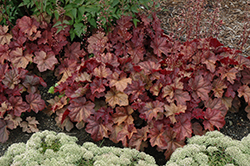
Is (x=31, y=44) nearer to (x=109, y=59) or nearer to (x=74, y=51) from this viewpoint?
(x=74, y=51)

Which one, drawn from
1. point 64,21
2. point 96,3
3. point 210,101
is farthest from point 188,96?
point 64,21

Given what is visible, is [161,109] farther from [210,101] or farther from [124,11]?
[124,11]

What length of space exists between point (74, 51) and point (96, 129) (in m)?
1.40

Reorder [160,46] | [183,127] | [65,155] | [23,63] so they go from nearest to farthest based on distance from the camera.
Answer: [65,155] → [183,127] → [23,63] → [160,46]

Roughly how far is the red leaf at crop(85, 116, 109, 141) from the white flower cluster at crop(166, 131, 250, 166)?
96 cm

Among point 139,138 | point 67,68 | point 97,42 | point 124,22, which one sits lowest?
point 139,138

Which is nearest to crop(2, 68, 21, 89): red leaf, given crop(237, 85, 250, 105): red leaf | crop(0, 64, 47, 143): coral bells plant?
crop(0, 64, 47, 143): coral bells plant

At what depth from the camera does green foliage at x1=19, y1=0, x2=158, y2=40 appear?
3412mm

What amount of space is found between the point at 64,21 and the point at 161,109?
185cm

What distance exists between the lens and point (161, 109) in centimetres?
292

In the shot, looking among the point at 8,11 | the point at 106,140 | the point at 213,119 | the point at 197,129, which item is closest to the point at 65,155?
the point at 106,140

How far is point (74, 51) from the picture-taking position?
385 centimetres

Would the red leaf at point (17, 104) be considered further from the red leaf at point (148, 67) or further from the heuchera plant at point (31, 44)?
the red leaf at point (148, 67)

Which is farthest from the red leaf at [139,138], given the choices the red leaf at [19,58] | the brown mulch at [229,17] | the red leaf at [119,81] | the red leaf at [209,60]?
the brown mulch at [229,17]
